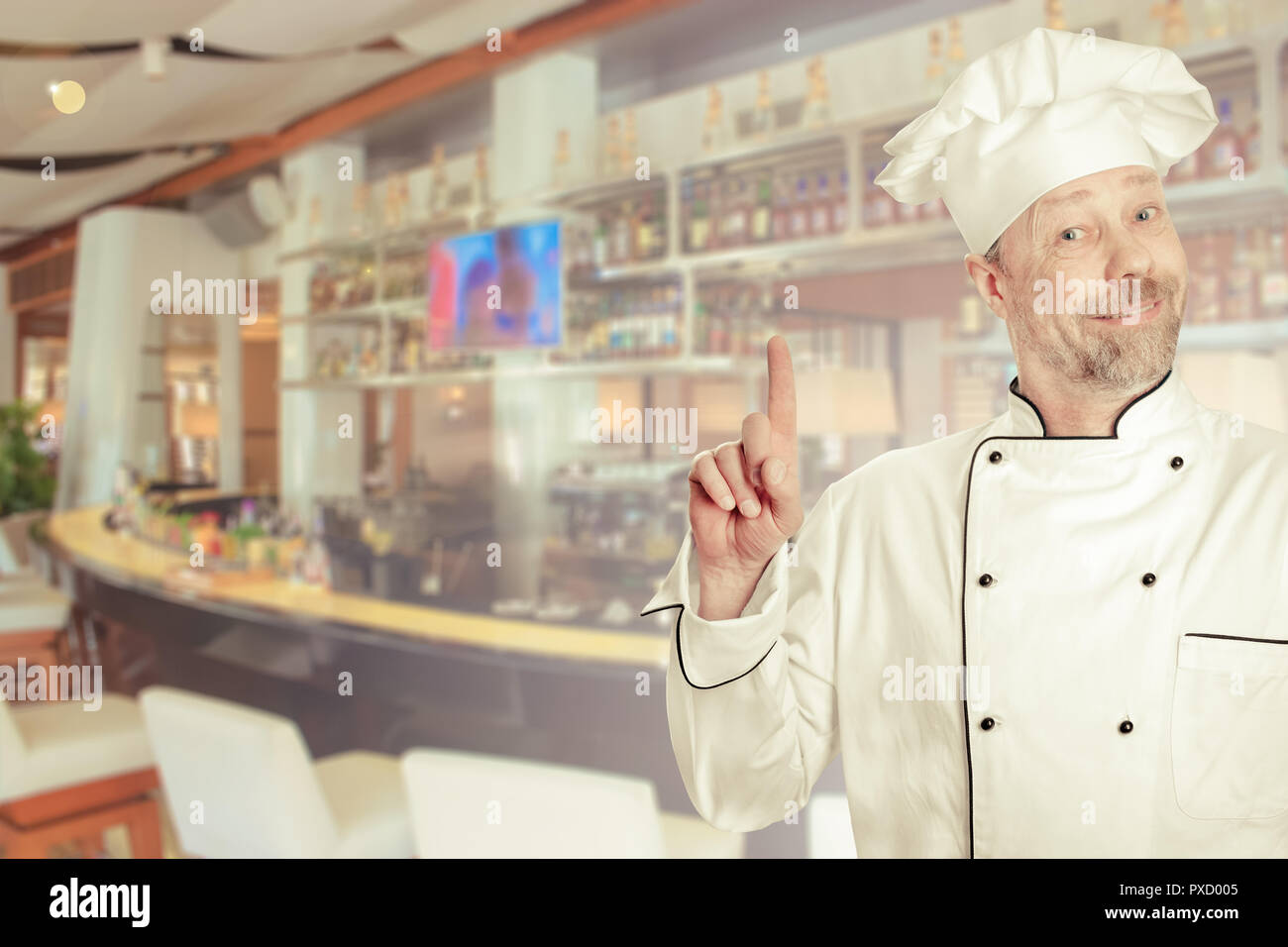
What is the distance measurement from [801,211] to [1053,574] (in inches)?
91.4

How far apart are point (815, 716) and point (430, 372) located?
11.9 feet

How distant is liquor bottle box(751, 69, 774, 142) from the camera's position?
3.22 m

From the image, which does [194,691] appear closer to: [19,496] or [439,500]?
[439,500]

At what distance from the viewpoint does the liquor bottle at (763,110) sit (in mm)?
3219

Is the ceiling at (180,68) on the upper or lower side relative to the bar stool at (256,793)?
upper

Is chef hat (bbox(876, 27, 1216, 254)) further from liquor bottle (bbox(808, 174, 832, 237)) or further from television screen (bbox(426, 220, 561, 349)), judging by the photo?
television screen (bbox(426, 220, 561, 349))

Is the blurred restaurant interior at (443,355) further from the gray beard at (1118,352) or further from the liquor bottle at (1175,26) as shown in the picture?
the gray beard at (1118,352)

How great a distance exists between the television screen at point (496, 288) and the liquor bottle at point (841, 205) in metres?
1.24

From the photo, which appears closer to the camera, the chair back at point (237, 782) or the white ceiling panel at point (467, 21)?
the chair back at point (237, 782)

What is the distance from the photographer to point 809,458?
3.44m

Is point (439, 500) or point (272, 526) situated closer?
point (272, 526)

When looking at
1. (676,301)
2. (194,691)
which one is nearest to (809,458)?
(676,301)

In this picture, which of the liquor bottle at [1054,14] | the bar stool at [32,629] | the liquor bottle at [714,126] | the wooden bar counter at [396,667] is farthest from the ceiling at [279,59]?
the bar stool at [32,629]
